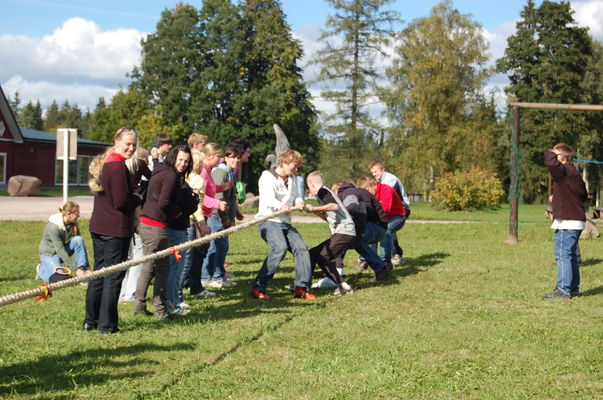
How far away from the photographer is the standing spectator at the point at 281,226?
8289 millimetres

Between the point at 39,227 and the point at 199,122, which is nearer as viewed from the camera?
the point at 39,227

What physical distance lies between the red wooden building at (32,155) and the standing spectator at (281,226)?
36580 millimetres

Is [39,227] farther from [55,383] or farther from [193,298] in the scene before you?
[55,383]

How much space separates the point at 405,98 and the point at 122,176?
44686 mm

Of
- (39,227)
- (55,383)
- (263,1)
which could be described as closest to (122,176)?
(55,383)

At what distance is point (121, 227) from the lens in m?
6.25

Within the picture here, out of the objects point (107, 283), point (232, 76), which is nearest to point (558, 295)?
point (107, 283)

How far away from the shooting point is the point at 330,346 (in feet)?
19.7

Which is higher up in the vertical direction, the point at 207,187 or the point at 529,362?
the point at 207,187

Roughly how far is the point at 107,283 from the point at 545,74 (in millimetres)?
46392

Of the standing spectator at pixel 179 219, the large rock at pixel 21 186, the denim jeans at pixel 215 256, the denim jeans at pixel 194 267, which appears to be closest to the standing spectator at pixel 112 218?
the standing spectator at pixel 179 219

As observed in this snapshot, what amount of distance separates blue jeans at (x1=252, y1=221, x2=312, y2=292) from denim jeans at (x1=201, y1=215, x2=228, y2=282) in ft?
3.22

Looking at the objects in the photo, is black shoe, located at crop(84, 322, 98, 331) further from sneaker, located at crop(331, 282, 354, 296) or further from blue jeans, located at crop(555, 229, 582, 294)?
blue jeans, located at crop(555, 229, 582, 294)

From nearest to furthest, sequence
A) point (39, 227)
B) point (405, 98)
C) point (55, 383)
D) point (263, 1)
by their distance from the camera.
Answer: point (55, 383), point (39, 227), point (405, 98), point (263, 1)
